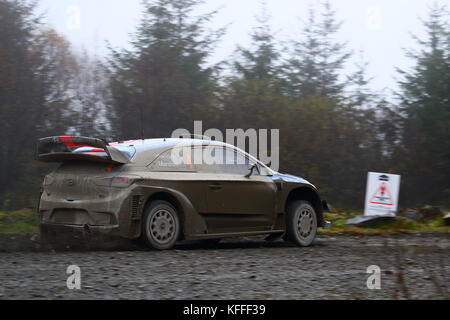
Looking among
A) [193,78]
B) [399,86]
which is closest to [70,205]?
[193,78]

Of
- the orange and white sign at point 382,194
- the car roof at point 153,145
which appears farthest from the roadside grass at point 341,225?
the car roof at point 153,145

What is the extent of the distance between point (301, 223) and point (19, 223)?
4.97m

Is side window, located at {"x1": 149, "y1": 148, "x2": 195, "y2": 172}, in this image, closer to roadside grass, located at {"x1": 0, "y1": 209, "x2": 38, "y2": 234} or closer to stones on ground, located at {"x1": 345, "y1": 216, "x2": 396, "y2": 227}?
roadside grass, located at {"x1": 0, "y1": 209, "x2": 38, "y2": 234}

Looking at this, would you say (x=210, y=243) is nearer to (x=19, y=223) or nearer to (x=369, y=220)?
(x=19, y=223)

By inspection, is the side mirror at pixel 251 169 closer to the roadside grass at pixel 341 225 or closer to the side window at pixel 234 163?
the side window at pixel 234 163

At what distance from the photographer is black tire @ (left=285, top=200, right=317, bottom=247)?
11250mm

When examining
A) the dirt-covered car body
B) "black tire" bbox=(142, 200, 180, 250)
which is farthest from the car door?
"black tire" bbox=(142, 200, 180, 250)

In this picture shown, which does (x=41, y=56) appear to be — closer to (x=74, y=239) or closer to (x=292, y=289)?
(x=74, y=239)

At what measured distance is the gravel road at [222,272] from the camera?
621cm

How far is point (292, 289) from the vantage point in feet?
21.8

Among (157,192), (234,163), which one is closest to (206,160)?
(234,163)

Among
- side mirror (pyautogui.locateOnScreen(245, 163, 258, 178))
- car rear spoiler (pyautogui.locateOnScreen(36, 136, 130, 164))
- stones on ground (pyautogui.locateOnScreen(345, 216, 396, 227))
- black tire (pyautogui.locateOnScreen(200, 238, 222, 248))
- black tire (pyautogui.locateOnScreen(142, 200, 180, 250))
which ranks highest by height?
car rear spoiler (pyautogui.locateOnScreen(36, 136, 130, 164))

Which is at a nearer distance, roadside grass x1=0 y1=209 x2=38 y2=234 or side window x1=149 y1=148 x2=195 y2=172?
side window x1=149 y1=148 x2=195 y2=172

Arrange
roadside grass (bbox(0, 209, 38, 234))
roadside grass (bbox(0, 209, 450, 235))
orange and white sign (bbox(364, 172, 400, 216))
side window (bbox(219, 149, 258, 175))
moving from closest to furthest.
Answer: side window (bbox(219, 149, 258, 175)) < roadside grass (bbox(0, 209, 38, 234)) < roadside grass (bbox(0, 209, 450, 235)) < orange and white sign (bbox(364, 172, 400, 216))
